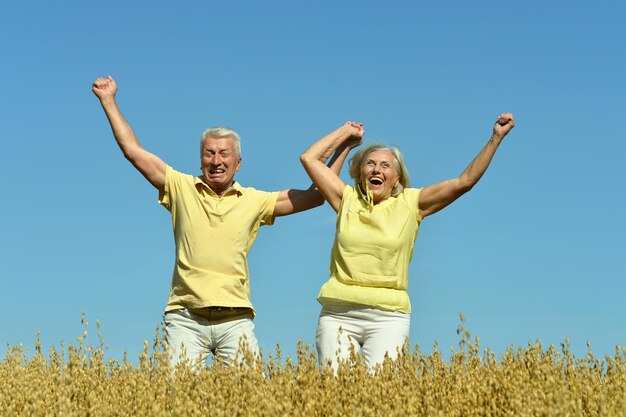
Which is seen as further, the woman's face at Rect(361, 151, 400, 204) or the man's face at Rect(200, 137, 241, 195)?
the man's face at Rect(200, 137, 241, 195)

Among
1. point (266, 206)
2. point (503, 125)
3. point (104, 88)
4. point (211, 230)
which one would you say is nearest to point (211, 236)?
point (211, 230)

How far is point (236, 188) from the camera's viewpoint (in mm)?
6848

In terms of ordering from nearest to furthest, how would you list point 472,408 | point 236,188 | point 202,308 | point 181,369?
point 472,408
point 181,369
point 202,308
point 236,188

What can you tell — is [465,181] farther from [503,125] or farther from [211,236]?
[211,236]

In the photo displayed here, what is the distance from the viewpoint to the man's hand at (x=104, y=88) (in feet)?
23.9

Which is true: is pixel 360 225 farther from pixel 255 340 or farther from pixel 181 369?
pixel 181 369

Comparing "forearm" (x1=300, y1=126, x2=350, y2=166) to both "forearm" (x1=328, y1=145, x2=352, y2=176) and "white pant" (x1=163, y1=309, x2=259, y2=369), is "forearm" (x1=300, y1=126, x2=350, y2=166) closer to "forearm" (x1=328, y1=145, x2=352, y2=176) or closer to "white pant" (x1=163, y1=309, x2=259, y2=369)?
"forearm" (x1=328, y1=145, x2=352, y2=176)

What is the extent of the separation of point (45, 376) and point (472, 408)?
3.60m

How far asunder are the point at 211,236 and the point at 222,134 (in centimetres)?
94

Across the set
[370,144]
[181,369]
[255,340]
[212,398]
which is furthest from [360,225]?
[212,398]

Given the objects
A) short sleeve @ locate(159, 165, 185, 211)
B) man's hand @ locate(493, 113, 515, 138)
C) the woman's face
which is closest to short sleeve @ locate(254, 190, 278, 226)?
short sleeve @ locate(159, 165, 185, 211)

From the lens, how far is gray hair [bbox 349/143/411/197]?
21.9 feet

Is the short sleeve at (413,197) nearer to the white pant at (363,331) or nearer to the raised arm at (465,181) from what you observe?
the raised arm at (465,181)

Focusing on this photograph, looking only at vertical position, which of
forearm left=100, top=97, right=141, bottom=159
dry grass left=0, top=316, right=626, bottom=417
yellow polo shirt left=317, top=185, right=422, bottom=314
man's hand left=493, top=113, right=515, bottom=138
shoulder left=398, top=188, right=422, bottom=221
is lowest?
dry grass left=0, top=316, right=626, bottom=417
